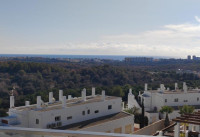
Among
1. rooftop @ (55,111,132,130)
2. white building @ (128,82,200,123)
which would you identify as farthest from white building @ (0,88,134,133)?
white building @ (128,82,200,123)

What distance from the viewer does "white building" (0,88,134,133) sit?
50.8ft

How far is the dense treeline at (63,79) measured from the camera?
30.8m

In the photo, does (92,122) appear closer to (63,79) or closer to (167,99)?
(167,99)

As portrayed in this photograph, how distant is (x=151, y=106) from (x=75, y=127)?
48.5ft

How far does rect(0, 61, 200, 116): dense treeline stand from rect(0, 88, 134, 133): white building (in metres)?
8.04

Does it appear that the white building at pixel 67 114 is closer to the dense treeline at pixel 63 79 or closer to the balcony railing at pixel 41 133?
the dense treeline at pixel 63 79

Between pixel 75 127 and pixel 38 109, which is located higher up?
pixel 38 109

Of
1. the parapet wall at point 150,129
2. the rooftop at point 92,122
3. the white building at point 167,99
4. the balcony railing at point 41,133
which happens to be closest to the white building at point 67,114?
the rooftop at point 92,122

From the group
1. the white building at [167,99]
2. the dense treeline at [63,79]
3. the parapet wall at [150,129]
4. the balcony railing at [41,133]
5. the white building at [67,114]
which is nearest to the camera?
the balcony railing at [41,133]

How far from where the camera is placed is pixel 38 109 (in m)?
15.9

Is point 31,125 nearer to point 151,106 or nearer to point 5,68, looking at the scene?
point 151,106

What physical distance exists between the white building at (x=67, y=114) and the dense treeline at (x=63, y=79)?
8041 mm

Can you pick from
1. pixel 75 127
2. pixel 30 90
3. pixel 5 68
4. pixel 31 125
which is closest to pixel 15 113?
pixel 31 125

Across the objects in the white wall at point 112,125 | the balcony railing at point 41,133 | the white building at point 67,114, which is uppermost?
the balcony railing at point 41,133
